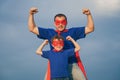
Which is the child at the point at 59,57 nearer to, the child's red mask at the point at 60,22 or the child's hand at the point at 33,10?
the child's red mask at the point at 60,22

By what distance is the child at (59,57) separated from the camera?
727cm

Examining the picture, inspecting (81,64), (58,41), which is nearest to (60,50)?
(58,41)

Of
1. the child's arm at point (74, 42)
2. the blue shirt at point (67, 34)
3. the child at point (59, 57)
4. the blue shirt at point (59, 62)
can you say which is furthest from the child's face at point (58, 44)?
the blue shirt at point (67, 34)

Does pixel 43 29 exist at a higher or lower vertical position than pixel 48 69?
higher

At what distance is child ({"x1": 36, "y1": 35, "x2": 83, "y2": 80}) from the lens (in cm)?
727

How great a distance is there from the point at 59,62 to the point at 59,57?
0.41ft

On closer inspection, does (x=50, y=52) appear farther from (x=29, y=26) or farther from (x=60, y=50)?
(x=29, y=26)

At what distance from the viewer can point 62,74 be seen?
23.8 ft

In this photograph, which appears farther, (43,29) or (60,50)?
(43,29)

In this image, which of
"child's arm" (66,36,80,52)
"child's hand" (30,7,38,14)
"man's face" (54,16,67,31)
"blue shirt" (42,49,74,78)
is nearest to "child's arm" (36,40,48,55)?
"blue shirt" (42,49,74,78)

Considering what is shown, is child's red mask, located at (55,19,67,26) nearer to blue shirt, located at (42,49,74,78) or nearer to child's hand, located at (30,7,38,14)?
child's hand, located at (30,7,38,14)

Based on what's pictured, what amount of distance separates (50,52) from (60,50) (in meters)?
Result: 0.28

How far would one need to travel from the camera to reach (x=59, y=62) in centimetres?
733

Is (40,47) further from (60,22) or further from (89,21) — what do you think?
(89,21)
